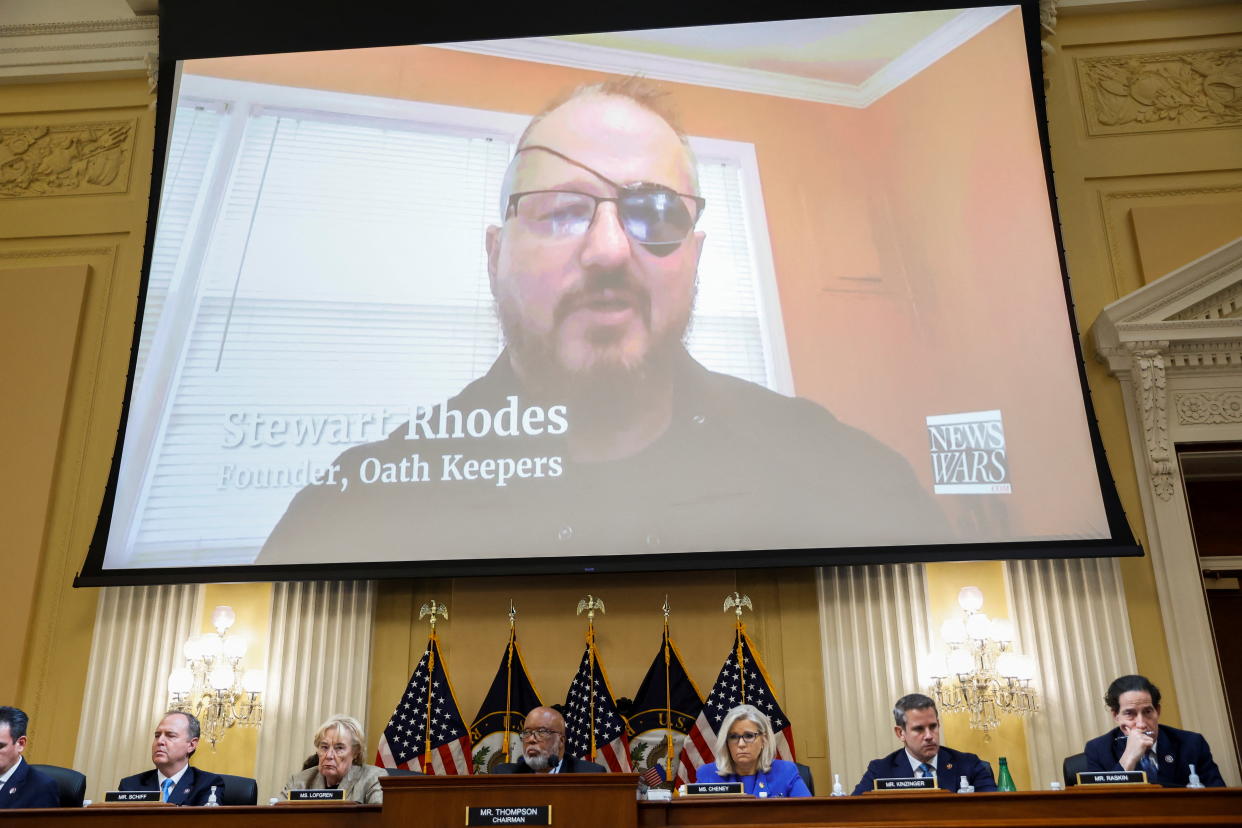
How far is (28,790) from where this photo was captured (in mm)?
4562

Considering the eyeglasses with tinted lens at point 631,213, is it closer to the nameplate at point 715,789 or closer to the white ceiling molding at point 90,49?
the white ceiling molding at point 90,49

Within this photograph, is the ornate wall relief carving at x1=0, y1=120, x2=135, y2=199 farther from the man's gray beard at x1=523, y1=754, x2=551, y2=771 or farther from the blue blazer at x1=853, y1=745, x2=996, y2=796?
the blue blazer at x1=853, y1=745, x2=996, y2=796

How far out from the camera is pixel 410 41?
23.6 feet

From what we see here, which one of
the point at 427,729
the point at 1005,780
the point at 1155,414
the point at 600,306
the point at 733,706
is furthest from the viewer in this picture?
the point at 600,306

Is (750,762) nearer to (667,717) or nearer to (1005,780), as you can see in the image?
(667,717)

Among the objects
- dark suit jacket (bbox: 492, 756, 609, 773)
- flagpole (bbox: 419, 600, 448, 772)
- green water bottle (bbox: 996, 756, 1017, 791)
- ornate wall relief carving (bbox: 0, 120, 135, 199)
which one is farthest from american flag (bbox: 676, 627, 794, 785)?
ornate wall relief carving (bbox: 0, 120, 135, 199)

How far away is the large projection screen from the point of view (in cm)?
600

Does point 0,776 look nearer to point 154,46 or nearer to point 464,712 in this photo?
point 464,712

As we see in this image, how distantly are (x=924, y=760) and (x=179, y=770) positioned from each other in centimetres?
325

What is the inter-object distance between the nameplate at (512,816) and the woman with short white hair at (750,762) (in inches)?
59.3

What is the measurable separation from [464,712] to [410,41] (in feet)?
13.5

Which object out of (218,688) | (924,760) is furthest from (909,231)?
(218,688)

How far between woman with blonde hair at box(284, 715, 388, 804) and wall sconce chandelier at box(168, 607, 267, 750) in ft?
3.42

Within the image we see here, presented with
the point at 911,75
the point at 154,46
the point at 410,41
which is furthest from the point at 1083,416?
the point at 154,46
